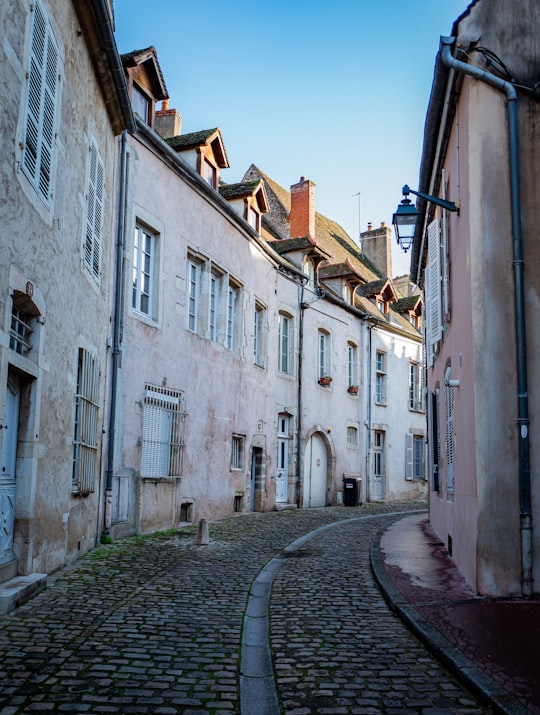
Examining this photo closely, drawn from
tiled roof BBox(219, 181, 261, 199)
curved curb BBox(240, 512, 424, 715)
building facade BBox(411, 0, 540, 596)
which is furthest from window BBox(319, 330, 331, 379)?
curved curb BBox(240, 512, 424, 715)

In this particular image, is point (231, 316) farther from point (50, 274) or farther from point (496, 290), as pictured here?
point (496, 290)

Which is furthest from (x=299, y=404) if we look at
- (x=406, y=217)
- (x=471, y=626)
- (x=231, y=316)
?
(x=471, y=626)

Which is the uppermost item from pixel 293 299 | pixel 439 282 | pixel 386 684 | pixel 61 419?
pixel 293 299

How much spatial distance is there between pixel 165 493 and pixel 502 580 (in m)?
7.48

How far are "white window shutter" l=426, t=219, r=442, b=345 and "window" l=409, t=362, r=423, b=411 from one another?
683 inches

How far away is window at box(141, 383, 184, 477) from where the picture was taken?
492 inches

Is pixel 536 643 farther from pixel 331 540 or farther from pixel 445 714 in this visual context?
pixel 331 540

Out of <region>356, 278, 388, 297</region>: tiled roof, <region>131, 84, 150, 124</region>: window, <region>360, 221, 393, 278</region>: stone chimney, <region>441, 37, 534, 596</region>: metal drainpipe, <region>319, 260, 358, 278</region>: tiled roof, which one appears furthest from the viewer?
<region>360, 221, 393, 278</region>: stone chimney

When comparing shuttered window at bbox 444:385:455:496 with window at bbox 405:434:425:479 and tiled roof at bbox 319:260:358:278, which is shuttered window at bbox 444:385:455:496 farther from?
window at bbox 405:434:425:479

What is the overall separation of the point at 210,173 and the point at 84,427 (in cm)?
826

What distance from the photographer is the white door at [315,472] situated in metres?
21.6

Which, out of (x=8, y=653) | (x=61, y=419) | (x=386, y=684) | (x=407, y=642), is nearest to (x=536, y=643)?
(x=407, y=642)

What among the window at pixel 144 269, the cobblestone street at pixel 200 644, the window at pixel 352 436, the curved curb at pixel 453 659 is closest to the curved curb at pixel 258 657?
the cobblestone street at pixel 200 644

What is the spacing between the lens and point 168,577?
7953 millimetres
